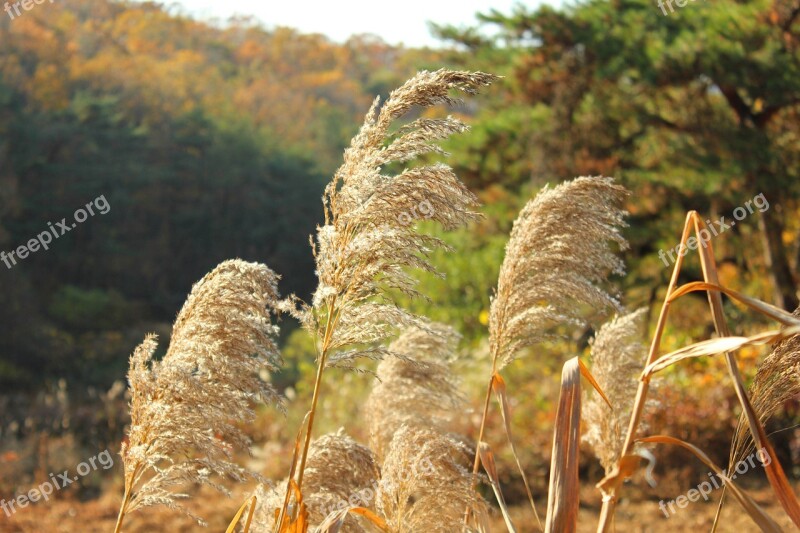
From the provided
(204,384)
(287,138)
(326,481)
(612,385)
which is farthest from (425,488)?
(287,138)

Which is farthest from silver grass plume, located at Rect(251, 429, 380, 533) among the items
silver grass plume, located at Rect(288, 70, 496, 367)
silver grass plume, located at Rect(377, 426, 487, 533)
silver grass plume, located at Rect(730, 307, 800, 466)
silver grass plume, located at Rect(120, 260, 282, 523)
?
silver grass plume, located at Rect(730, 307, 800, 466)

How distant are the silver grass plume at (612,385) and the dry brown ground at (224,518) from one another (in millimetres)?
4438

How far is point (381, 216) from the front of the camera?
73.1 inches

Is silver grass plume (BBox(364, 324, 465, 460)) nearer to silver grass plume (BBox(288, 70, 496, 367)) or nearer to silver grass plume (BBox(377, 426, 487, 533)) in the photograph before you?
silver grass plume (BBox(377, 426, 487, 533))

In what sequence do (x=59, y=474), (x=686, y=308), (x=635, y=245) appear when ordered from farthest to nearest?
1. (x=686, y=308)
2. (x=635, y=245)
3. (x=59, y=474)

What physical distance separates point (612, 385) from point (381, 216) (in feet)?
3.54

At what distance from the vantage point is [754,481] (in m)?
7.83

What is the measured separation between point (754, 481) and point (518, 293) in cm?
649

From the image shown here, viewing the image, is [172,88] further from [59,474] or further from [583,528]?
[583,528]

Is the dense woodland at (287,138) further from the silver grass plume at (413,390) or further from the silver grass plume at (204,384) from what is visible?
the silver grass plume at (204,384)

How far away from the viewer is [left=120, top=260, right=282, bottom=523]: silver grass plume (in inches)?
74.7

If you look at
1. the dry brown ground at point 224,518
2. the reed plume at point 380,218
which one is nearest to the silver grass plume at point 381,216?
the reed plume at point 380,218

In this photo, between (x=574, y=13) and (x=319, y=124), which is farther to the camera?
(x=319, y=124)

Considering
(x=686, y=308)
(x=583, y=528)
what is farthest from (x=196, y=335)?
(x=686, y=308)
